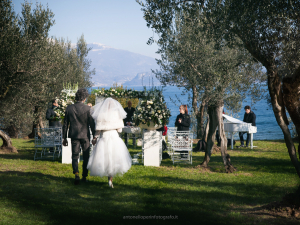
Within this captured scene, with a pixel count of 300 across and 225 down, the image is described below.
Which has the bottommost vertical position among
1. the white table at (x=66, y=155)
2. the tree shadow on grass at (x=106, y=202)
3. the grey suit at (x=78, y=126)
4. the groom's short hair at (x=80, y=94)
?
the tree shadow on grass at (x=106, y=202)

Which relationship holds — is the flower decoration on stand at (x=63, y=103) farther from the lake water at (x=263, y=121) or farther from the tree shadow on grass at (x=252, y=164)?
the tree shadow on grass at (x=252, y=164)

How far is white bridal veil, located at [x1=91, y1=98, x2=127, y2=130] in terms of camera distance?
281 inches

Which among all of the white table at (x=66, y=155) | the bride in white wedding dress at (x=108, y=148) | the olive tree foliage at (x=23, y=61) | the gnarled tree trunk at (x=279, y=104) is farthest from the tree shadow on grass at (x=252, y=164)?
the olive tree foliage at (x=23, y=61)

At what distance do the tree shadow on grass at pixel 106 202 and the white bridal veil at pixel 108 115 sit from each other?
5.27 feet

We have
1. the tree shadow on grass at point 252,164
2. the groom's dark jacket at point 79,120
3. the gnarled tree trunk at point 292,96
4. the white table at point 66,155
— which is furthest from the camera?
the white table at point 66,155

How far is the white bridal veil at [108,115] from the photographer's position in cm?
715

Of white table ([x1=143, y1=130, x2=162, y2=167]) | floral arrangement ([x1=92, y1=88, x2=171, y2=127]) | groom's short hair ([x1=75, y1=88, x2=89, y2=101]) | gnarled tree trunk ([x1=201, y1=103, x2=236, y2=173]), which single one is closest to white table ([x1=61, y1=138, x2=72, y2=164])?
floral arrangement ([x1=92, y1=88, x2=171, y2=127])

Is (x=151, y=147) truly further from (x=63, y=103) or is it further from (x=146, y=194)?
(x=63, y=103)

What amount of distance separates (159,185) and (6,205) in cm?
365

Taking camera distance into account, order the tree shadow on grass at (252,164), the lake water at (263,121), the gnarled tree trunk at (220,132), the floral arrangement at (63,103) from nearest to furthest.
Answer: the gnarled tree trunk at (220,132), the tree shadow on grass at (252,164), the floral arrangement at (63,103), the lake water at (263,121)

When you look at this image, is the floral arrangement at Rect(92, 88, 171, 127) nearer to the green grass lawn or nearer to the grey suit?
the green grass lawn

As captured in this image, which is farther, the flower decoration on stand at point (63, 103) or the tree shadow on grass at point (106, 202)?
the flower decoration on stand at point (63, 103)

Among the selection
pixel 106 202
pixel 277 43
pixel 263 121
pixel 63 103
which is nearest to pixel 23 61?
pixel 63 103

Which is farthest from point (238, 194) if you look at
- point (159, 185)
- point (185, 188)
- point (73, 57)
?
point (73, 57)
